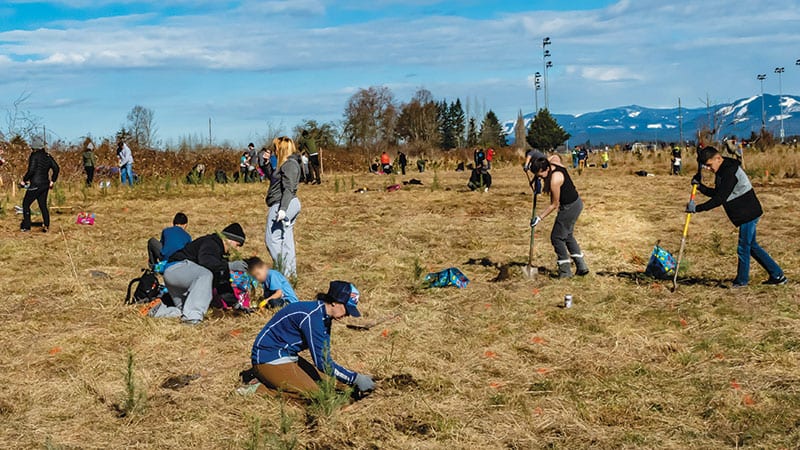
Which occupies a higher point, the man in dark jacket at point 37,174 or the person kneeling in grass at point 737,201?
the man in dark jacket at point 37,174

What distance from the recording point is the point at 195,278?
25.9ft

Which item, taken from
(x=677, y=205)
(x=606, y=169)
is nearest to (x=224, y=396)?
(x=677, y=205)

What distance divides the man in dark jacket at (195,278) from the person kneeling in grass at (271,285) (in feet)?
1.09

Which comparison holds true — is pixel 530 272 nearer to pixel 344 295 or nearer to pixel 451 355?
pixel 451 355

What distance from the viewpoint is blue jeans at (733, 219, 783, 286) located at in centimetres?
852

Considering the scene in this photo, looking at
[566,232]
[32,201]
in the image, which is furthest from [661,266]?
[32,201]

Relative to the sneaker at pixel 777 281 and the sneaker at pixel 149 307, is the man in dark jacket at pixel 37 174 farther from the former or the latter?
the sneaker at pixel 777 281

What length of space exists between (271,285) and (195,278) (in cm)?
79

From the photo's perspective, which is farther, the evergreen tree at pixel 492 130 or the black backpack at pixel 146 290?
the evergreen tree at pixel 492 130

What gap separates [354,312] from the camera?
5566 mm

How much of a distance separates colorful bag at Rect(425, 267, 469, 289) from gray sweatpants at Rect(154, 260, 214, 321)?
2823 mm

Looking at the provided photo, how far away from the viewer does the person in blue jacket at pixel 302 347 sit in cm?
554

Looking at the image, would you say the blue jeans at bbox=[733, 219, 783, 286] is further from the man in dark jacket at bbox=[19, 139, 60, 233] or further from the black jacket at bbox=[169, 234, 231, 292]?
the man in dark jacket at bbox=[19, 139, 60, 233]

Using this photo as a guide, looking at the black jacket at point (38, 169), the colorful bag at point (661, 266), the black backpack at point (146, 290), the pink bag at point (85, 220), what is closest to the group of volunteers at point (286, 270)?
the black backpack at point (146, 290)
